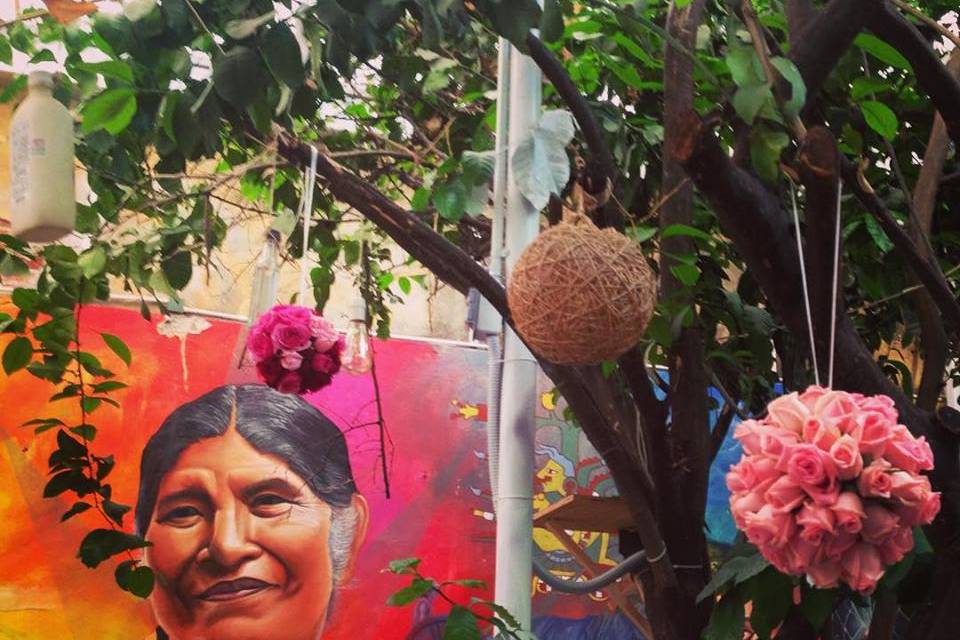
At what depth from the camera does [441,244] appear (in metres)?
2.47

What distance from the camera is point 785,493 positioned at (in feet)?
4.97

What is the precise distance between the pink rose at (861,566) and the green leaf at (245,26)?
1.01 meters

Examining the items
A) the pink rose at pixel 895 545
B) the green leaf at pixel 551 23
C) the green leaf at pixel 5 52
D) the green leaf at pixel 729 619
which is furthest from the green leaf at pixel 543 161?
the green leaf at pixel 5 52

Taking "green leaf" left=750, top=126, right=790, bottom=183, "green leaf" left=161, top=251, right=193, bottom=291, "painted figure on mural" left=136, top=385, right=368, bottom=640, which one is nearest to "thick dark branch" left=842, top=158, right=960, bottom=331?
"green leaf" left=750, top=126, right=790, bottom=183

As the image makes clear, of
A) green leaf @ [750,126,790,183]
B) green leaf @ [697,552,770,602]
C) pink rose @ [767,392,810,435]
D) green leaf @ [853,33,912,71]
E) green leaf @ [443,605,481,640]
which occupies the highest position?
green leaf @ [853,33,912,71]

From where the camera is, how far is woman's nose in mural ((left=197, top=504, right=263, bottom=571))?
4.64m

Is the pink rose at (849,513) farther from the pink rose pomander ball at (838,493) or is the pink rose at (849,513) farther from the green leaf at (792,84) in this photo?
the green leaf at (792,84)

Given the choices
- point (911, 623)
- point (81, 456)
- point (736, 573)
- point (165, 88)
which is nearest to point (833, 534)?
point (736, 573)

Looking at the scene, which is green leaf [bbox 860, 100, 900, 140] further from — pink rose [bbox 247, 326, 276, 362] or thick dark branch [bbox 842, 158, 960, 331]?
pink rose [bbox 247, 326, 276, 362]

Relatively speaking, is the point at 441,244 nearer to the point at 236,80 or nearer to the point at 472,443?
the point at 236,80

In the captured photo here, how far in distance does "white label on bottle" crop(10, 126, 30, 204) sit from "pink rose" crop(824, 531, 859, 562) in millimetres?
1185

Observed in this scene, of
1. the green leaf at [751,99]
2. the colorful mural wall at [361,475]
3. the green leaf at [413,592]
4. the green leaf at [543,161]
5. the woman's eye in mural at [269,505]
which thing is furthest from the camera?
the woman's eye in mural at [269,505]

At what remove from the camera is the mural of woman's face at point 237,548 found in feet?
15.1

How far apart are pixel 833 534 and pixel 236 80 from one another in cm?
96
